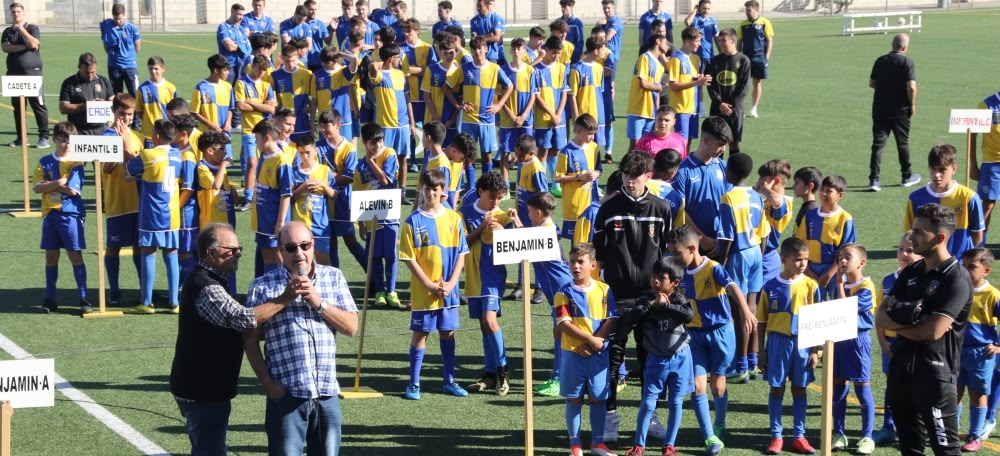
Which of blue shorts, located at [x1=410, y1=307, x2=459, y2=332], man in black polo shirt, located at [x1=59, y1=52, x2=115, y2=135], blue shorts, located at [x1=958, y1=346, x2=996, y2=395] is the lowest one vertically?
blue shorts, located at [x1=958, y1=346, x2=996, y2=395]

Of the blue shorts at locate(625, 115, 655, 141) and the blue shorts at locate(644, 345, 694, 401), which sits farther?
the blue shorts at locate(625, 115, 655, 141)

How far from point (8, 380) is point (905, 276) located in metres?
5.09

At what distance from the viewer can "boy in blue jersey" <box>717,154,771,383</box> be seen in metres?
10.6

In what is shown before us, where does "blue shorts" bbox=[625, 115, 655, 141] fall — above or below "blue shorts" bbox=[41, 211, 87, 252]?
above

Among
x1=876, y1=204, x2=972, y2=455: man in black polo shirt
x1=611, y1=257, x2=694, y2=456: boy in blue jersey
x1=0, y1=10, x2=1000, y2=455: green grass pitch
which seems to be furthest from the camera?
x1=0, y1=10, x2=1000, y2=455: green grass pitch

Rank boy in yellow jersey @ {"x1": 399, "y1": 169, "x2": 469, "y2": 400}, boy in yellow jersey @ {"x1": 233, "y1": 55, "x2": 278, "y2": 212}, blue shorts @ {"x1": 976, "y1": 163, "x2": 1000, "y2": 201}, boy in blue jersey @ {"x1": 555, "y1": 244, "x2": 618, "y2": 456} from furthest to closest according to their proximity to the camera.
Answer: boy in yellow jersey @ {"x1": 233, "y1": 55, "x2": 278, "y2": 212}
blue shorts @ {"x1": 976, "y1": 163, "x2": 1000, "y2": 201}
boy in yellow jersey @ {"x1": 399, "y1": 169, "x2": 469, "y2": 400}
boy in blue jersey @ {"x1": 555, "y1": 244, "x2": 618, "y2": 456}

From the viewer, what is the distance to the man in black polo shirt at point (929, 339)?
7.71 metres

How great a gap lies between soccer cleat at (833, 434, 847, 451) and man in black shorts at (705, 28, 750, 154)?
9550mm

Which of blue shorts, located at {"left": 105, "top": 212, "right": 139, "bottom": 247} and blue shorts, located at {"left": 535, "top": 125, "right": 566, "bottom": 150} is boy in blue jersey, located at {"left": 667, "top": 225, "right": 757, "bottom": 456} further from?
blue shorts, located at {"left": 535, "top": 125, "right": 566, "bottom": 150}

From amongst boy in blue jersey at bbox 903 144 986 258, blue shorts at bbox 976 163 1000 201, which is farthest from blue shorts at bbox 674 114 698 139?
boy in blue jersey at bbox 903 144 986 258

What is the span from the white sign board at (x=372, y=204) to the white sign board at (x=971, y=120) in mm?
6265

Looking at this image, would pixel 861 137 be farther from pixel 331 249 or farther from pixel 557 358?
pixel 557 358

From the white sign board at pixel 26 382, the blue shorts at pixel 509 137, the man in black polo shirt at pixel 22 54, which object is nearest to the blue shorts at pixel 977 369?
the white sign board at pixel 26 382

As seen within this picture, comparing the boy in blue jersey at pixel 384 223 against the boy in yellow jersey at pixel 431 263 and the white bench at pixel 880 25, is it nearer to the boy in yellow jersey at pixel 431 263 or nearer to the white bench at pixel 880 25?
the boy in yellow jersey at pixel 431 263
